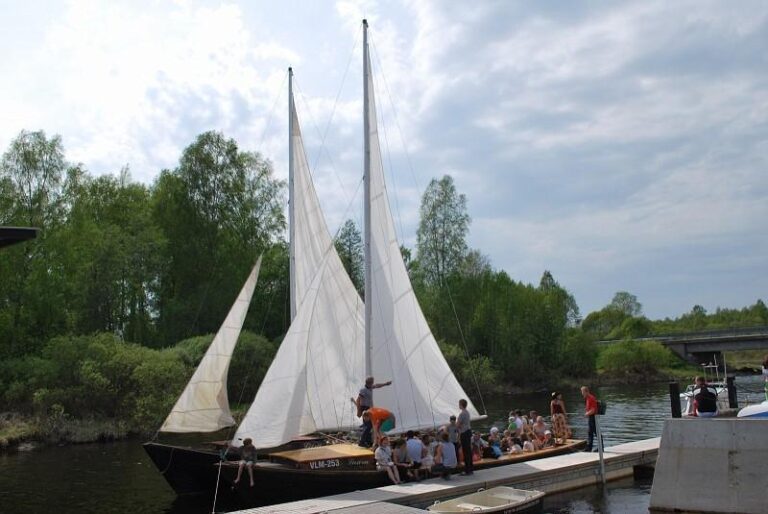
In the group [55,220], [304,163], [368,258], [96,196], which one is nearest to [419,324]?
[368,258]

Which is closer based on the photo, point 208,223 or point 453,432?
point 453,432

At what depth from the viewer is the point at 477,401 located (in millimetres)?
60094

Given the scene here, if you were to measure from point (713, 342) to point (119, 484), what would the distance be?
7552 cm

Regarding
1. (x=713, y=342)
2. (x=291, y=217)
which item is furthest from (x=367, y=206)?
(x=713, y=342)

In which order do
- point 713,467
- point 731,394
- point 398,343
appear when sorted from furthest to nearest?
point 731,394
point 398,343
point 713,467

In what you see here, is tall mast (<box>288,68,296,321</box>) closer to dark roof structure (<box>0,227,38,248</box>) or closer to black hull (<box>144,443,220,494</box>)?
black hull (<box>144,443,220,494</box>)

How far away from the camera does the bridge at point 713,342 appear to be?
77.6 meters

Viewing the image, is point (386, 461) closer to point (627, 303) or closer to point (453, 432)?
point (453, 432)

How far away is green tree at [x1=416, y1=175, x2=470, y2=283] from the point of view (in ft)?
230

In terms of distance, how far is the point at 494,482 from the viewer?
17.4 meters

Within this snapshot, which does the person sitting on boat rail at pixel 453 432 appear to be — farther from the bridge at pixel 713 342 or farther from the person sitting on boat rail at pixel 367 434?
the bridge at pixel 713 342

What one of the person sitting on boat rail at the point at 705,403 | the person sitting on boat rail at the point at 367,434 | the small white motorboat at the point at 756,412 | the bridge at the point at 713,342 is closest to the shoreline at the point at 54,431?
the person sitting on boat rail at the point at 367,434

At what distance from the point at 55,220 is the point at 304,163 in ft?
109

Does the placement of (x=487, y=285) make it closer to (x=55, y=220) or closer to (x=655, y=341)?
(x=655, y=341)
